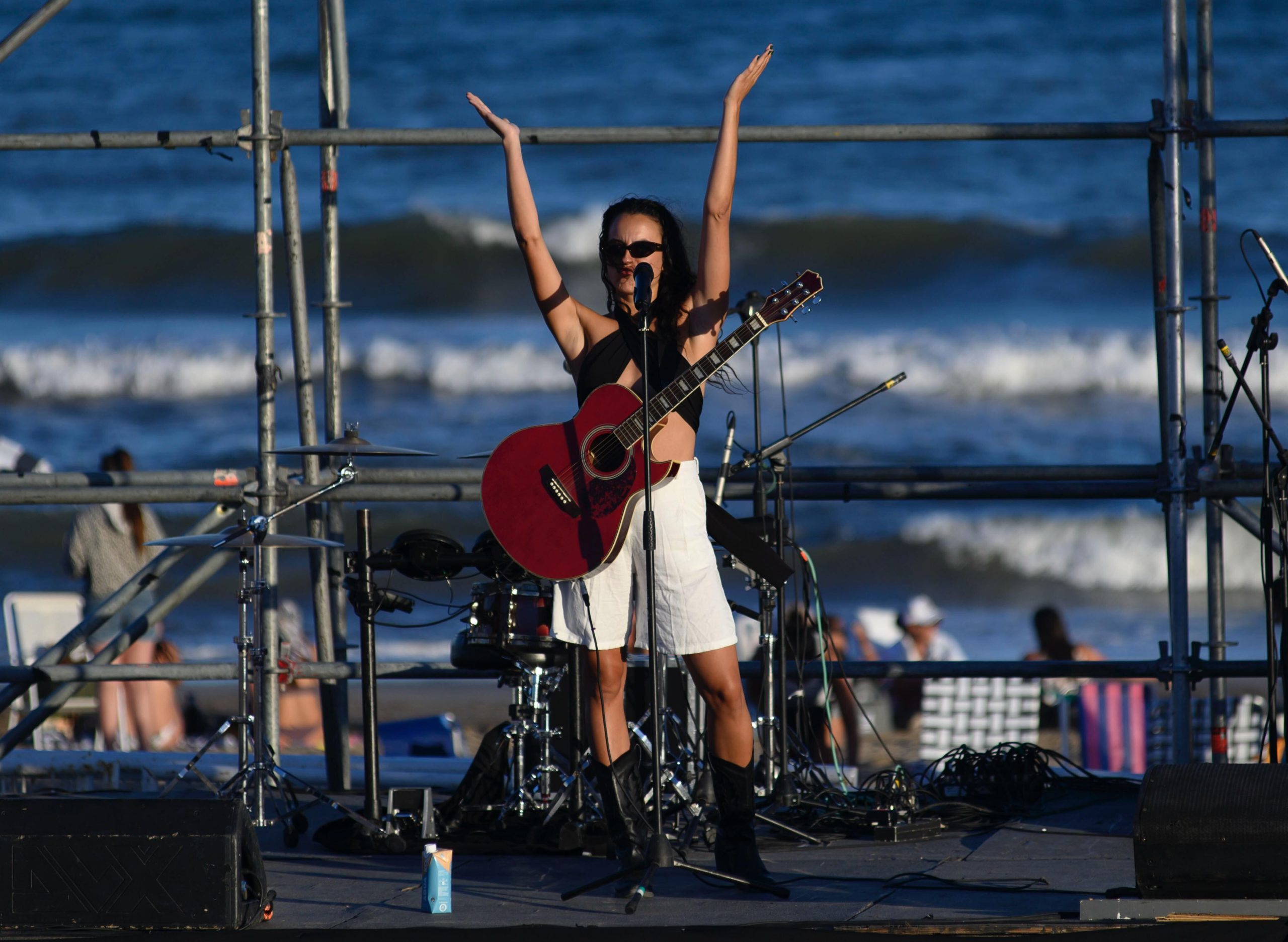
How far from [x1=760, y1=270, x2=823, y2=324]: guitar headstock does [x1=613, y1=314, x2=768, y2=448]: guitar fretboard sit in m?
0.04

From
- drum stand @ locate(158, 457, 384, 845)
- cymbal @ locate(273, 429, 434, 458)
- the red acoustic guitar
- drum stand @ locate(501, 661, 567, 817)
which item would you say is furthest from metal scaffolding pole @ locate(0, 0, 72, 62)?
drum stand @ locate(501, 661, 567, 817)

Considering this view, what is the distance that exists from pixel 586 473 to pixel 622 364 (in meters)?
0.28

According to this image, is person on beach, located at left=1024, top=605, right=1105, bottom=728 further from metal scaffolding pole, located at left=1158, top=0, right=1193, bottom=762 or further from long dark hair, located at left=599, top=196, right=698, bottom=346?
long dark hair, located at left=599, top=196, right=698, bottom=346

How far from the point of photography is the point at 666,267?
360 cm

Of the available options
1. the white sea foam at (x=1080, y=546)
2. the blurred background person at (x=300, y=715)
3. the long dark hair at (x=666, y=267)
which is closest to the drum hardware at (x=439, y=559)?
the long dark hair at (x=666, y=267)

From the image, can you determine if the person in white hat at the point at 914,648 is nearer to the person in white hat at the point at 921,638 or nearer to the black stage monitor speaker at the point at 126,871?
the person in white hat at the point at 921,638

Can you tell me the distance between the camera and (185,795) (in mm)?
5172

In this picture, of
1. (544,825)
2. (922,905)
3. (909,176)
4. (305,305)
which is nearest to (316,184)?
(909,176)

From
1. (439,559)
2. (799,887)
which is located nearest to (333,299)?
(439,559)

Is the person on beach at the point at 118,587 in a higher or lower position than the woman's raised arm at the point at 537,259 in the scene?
lower

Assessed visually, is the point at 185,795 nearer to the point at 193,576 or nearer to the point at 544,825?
the point at 193,576

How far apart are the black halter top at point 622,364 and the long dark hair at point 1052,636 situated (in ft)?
16.2

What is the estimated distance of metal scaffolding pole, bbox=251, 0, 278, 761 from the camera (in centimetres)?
454

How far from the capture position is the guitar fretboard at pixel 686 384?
3.35m
